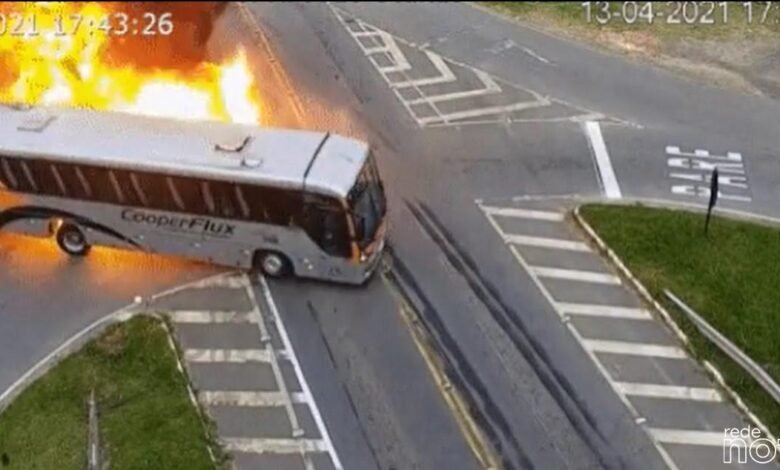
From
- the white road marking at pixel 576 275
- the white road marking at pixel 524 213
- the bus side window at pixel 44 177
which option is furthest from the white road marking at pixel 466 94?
the bus side window at pixel 44 177

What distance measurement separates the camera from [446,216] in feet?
97.9

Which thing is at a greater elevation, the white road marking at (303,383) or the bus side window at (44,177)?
the bus side window at (44,177)

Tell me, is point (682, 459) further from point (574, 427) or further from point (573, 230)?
point (573, 230)

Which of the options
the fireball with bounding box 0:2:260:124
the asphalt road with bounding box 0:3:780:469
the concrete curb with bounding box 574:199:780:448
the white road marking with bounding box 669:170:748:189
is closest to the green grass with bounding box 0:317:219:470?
the asphalt road with bounding box 0:3:780:469

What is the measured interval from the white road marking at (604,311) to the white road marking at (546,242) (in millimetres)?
2332

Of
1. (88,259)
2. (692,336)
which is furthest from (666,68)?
(88,259)

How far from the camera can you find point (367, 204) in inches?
1044

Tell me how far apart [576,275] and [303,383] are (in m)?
7.80

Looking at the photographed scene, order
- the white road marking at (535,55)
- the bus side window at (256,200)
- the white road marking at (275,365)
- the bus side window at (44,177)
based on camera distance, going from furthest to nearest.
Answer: the white road marking at (535,55), the bus side window at (44,177), the bus side window at (256,200), the white road marking at (275,365)

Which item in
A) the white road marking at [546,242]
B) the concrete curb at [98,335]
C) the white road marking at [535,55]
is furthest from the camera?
the white road marking at [535,55]

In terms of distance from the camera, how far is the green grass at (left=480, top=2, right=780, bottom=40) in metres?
37.2

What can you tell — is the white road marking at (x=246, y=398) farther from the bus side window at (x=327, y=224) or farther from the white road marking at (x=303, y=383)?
the bus side window at (x=327, y=224)

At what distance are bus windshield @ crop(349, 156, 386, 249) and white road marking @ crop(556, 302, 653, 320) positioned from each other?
4.99 m

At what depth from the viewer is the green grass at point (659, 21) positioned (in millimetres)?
37219
